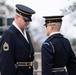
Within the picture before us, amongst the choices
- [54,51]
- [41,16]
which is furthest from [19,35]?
[41,16]

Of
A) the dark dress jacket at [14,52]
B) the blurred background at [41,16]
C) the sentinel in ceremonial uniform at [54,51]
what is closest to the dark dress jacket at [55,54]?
the sentinel in ceremonial uniform at [54,51]

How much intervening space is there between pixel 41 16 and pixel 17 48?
2.24m

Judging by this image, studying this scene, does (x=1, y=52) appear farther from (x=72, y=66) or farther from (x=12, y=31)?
(x=72, y=66)

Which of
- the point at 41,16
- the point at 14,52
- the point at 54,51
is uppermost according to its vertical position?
the point at 54,51

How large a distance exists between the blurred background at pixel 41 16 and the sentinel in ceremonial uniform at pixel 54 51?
208 centimetres

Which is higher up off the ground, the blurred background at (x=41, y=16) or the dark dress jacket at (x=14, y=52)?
the dark dress jacket at (x=14, y=52)

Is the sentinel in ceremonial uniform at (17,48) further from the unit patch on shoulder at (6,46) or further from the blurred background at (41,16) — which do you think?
the blurred background at (41,16)

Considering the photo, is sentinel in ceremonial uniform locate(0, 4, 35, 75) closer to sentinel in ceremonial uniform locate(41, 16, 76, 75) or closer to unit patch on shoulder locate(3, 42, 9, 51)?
unit patch on shoulder locate(3, 42, 9, 51)

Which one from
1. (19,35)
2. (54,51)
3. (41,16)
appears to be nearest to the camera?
(54,51)

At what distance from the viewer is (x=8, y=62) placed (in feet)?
12.8

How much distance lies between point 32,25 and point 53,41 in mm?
2345

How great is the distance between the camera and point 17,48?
3.99m

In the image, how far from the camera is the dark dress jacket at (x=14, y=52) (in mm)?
3920

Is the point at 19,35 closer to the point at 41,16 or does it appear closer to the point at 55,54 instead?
the point at 55,54
